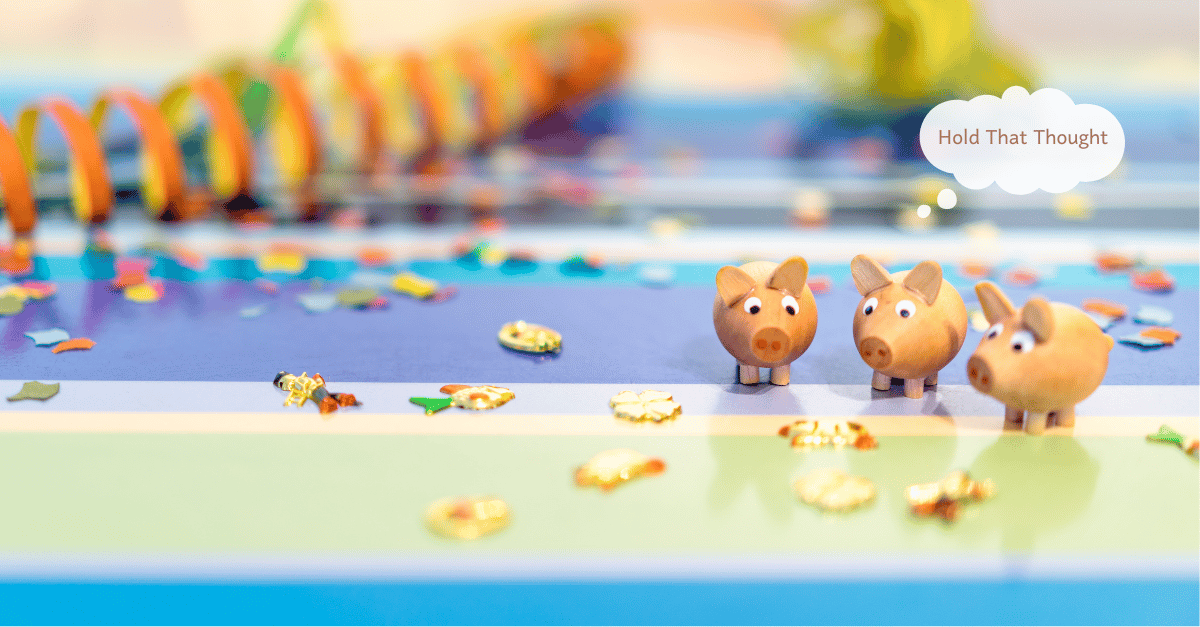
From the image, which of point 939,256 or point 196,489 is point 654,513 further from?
point 939,256

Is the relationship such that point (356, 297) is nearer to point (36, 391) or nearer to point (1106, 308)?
point (36, 391)

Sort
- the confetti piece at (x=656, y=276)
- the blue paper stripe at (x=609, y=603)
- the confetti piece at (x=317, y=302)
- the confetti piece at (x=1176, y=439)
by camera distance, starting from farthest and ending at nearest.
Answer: the confetti piece at (x=656, y=276) → the confetti piece at (x=317, y=302) → the confetti piece at (x=1176, y=439) → the blue paper stripe at (x=609, y=603)

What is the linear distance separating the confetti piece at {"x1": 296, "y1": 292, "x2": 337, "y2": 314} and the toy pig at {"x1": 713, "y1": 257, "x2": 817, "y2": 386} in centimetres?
105

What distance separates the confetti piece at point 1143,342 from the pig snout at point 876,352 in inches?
30.0

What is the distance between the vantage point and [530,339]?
6.91 ft

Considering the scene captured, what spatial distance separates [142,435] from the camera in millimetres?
1687

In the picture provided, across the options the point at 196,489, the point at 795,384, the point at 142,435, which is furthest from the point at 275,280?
the point at 795,384

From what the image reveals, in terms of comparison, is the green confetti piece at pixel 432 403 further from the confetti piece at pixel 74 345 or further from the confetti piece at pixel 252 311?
the confetti piece at pixel 74 345

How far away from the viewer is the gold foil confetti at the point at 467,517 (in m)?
1.41

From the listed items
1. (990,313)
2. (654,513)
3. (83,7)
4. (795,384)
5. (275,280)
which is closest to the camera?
(654,513)

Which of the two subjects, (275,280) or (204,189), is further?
(204,189)

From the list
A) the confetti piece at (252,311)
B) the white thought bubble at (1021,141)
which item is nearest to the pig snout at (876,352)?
the white thought bubble at (1021,141)

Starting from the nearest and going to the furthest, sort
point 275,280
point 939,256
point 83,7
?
point 275,280
point 939,256
point 83,7

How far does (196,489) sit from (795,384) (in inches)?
43.8
